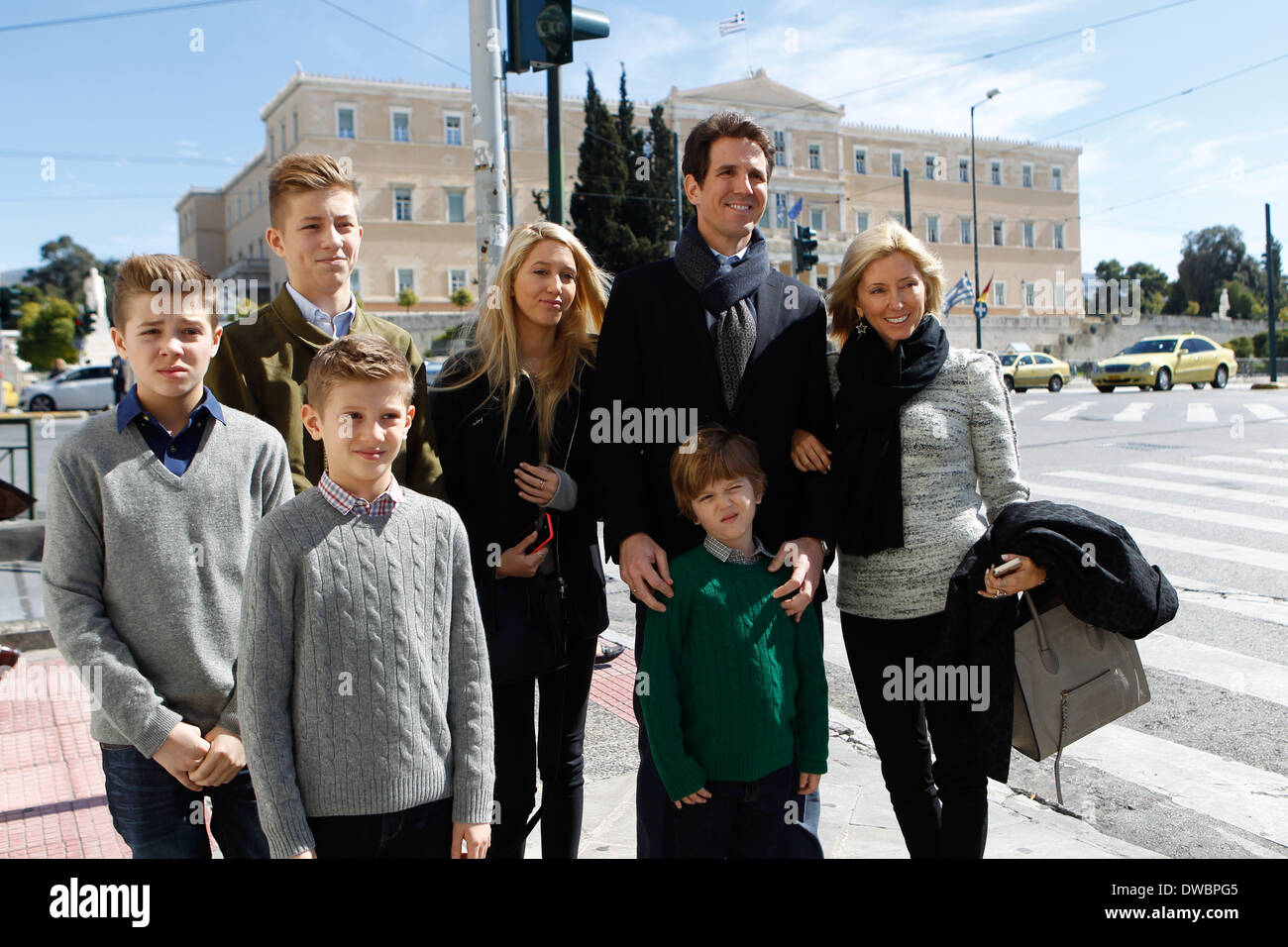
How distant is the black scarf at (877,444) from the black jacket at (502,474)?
0.79 metres

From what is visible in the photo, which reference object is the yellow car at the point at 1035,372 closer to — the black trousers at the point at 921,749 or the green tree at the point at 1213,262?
the black trousers at the point at 921,749

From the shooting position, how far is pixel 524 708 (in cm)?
296

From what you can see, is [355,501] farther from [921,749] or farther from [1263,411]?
[1263,411]

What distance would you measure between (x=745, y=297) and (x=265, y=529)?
1.54m

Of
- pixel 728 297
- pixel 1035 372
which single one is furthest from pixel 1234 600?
pixel 1035 372

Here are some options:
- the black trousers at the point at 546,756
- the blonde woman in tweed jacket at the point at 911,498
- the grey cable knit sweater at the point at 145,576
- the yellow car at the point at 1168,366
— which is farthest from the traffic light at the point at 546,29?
the yellow car at the point at 1168,366

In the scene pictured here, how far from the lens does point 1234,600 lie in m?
7.02

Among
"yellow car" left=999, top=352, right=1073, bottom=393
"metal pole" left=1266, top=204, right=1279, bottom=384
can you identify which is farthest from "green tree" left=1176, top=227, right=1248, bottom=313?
"yellow car" left=999, top=352, right=1073, bottom=393

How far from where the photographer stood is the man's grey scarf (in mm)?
2871

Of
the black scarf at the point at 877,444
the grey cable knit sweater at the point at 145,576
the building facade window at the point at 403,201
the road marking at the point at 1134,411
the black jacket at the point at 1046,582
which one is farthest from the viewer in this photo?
the building facade window at the point at 403,201

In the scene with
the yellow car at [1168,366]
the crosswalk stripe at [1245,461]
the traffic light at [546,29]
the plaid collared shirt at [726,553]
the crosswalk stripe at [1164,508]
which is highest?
the traffic light at [546,29]

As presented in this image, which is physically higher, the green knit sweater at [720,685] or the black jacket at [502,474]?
the black jacket at [502,474]

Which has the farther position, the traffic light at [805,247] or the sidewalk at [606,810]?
the traffic light at [805,247]

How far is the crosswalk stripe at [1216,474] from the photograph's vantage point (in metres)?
11.8
